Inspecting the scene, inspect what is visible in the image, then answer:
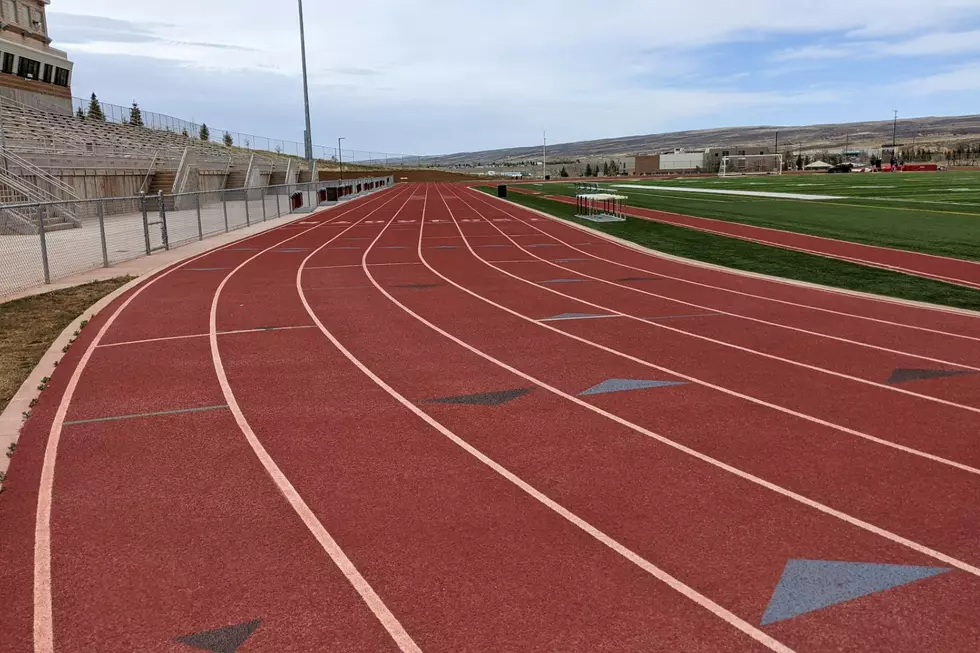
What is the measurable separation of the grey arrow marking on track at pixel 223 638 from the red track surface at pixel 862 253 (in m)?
13.6

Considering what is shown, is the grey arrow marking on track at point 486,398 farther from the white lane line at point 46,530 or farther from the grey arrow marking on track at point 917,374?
the grey arrow marking on track at point 917,374

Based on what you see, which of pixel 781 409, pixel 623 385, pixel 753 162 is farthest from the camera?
pixel 753 162


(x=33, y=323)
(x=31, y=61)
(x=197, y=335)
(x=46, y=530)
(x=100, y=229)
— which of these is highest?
(x=31, y=61)

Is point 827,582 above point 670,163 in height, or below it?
below

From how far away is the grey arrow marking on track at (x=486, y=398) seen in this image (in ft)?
23.3

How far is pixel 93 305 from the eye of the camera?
39.2 ft

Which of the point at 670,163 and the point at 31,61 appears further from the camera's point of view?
the point at 670,163

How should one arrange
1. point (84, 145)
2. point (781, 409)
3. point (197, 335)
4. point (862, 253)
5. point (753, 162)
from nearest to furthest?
point (781, 409)
point (197, 335)
point (862, 253)
point (84, 145)
point (753, 162)

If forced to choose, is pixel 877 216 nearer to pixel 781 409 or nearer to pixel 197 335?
pixel 781 409

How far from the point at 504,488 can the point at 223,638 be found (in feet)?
7.20

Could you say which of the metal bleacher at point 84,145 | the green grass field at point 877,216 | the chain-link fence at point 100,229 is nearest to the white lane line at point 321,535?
the chain-link fence at point 100,229

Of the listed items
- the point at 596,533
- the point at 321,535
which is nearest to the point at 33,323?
the point at 321,535

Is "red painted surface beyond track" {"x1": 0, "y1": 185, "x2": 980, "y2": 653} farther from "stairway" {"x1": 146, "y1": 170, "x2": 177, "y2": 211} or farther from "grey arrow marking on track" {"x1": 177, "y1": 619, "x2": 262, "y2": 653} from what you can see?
"stairway" {"x1": 146, "y1": 170, "x2": 177, "y2": 211}

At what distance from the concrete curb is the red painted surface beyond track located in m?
0.19
